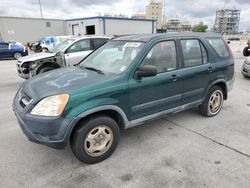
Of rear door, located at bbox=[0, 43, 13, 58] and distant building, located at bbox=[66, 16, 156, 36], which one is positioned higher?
distant building, located at bbox=[66, 16, 156, 36]

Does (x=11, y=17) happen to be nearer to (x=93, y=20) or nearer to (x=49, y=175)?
(x=93, y=20)

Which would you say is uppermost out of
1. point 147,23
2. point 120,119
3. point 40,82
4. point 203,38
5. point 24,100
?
point 147,23

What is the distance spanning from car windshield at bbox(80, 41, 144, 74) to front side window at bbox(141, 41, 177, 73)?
0.22m

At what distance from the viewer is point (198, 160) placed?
2852 mm

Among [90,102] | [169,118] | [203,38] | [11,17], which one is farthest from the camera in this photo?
[11,17]

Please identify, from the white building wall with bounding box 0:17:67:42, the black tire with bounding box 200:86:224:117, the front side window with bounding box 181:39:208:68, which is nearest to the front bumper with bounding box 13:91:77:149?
the front side window with bounding box 181:39:208:68

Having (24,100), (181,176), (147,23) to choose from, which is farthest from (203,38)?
(147,23)

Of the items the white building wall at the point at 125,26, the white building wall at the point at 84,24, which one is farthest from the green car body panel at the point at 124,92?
the white building wall at the point at 125,26

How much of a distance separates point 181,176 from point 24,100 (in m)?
2.30

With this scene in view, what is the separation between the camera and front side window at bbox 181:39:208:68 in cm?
357

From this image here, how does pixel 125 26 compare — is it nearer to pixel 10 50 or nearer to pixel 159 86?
pixel 10 50

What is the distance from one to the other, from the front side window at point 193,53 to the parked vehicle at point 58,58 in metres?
3.12

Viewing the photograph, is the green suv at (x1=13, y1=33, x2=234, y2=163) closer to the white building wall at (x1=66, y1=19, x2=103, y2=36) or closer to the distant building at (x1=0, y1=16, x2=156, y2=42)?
the white building wall at (x1=66, y1=19, x2=103, y2=36)

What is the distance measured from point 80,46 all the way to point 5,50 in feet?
32.3
